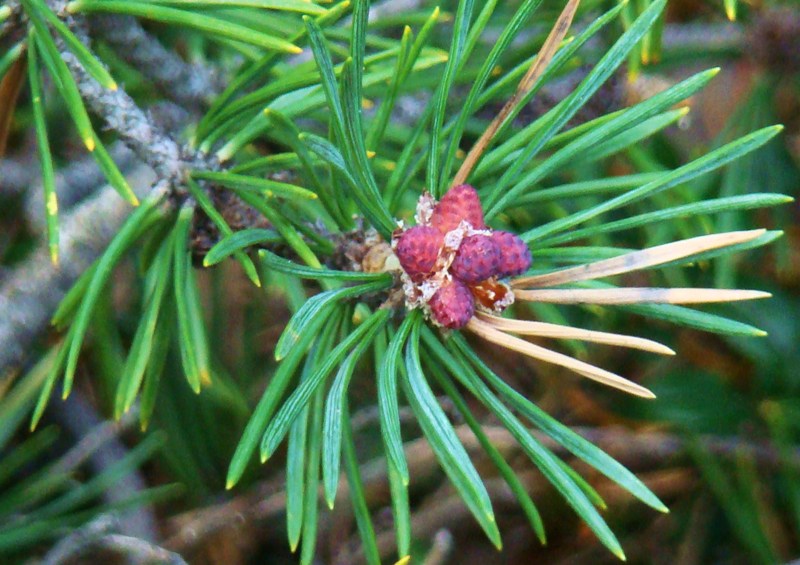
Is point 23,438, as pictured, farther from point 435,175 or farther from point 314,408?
point 435,175

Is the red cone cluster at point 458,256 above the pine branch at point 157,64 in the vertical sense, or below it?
below

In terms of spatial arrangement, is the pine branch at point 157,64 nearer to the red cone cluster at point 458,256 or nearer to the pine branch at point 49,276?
the pine branch at point 49,276

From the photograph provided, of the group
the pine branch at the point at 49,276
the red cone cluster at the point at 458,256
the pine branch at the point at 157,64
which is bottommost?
the red cone cluster at the point at 458,256

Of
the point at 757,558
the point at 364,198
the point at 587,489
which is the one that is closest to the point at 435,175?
the point at 364,198

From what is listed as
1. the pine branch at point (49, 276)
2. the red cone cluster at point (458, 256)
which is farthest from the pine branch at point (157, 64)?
the red cone cluster at point (458, 256)

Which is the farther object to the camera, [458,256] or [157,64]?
[157,64]

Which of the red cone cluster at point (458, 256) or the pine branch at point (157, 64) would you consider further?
the pine branch at point (157, 64)

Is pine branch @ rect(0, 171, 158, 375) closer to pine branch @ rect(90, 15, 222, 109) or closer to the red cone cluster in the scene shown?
pine branch @ rect(90, 15, 222, 109)

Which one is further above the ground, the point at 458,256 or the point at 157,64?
the point at 157,64

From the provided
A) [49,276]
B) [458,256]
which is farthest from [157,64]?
[458,256]

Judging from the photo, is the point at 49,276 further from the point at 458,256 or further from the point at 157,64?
the point at 458,256
